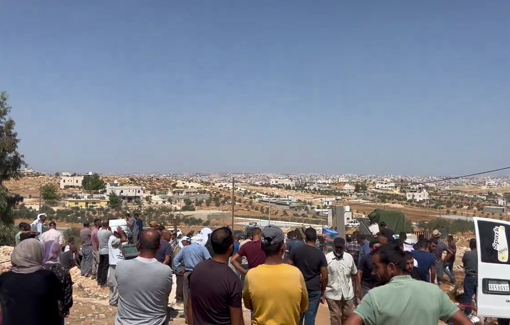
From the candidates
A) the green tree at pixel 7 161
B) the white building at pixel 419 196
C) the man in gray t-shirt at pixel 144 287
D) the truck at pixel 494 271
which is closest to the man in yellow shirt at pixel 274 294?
the man in gray t-shirt at pixel 144 287

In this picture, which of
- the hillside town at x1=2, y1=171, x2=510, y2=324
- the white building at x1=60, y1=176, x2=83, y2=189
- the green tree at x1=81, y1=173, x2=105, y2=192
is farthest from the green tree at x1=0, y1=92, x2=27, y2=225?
the white building at x1=60, y1=176, x2=83, y2=189

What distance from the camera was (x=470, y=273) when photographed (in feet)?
25.9

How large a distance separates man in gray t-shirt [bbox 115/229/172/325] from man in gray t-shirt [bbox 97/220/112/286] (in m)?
6.49

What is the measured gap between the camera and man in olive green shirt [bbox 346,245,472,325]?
2879 mm

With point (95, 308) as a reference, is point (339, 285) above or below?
above

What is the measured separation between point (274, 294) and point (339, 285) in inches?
124

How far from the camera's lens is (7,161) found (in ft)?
78.9

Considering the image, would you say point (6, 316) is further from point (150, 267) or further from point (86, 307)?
point (86, 307)

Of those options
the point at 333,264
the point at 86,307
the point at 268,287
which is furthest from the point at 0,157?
the point at 268,287

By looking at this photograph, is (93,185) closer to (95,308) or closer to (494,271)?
(95,308)

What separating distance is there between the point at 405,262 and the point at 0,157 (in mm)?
25078

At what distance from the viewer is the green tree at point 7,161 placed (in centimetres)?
2336

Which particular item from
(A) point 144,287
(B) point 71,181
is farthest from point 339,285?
(B) point 71,181

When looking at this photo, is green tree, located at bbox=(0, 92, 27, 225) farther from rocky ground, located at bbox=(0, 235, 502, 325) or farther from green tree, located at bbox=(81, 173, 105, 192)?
green tree, located at bbox=(81, 173, 105, 192)
